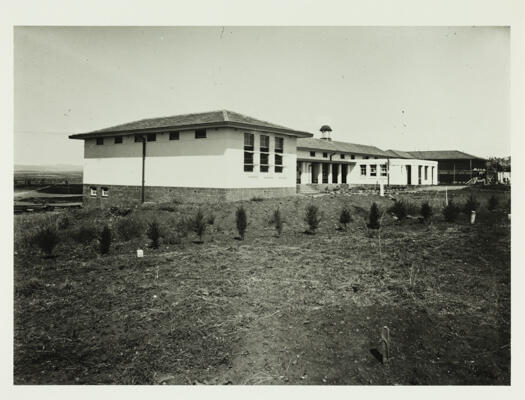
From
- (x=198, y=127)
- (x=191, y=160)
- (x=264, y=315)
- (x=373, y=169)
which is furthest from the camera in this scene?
(x=373, y=169)

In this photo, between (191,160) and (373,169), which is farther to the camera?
(373,169)

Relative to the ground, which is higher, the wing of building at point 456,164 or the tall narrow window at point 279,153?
the wing of building at point 456,164

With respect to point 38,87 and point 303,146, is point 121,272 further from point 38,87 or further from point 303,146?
point 303,146

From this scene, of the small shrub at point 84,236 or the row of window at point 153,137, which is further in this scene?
the row of window at point 153,137

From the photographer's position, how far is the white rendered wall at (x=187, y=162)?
17.2 m

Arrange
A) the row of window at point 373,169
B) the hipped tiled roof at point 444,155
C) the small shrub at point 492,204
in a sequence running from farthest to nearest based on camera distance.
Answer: the hipped tiled roof at point 444,155 < the row of window at point 373,169 < the small shrub at point 492,204

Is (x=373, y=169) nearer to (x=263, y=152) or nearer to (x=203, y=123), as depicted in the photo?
(x=263, y=152)

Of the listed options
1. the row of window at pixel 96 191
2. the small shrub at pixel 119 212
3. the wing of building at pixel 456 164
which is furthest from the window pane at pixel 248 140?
the wing of building at pixel 456 164

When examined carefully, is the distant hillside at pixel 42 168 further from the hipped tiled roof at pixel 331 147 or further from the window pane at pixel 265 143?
the hipped tiled roof at pixel 331 147

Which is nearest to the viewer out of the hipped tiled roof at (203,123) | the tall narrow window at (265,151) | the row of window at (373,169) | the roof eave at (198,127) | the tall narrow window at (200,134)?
the roof eave at (198,127)

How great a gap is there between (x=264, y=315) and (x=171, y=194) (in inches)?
554

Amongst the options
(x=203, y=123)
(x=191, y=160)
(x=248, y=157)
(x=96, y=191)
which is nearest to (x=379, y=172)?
(x=248, y=157)

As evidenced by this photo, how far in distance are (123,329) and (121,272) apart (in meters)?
2.37

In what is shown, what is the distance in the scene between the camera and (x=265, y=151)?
62.6ft
